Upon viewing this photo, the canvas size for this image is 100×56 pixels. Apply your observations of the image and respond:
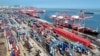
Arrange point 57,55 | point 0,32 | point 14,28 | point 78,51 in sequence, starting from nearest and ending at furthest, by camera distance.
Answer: point 57,55 → point 78,51 → point 0,32 → point 14,28

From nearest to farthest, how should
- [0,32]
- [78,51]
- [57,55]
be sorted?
[57,55]
[78,51]
[0,32]

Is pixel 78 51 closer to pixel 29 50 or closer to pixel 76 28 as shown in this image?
pixel 29 50

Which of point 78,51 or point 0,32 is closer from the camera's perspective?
point 78,51

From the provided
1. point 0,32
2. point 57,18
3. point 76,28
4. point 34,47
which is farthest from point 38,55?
point 57,18

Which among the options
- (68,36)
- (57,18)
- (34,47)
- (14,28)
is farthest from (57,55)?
(57,18)

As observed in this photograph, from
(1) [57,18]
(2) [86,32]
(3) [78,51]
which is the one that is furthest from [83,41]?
(1) [57,18]

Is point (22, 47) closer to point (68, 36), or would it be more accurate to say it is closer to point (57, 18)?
point (68, 36)

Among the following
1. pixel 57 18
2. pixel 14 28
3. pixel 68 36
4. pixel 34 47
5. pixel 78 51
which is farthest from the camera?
pixel 57 18

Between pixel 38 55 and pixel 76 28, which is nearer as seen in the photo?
pixel 38 55

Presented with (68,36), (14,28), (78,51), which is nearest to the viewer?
(78,51)
